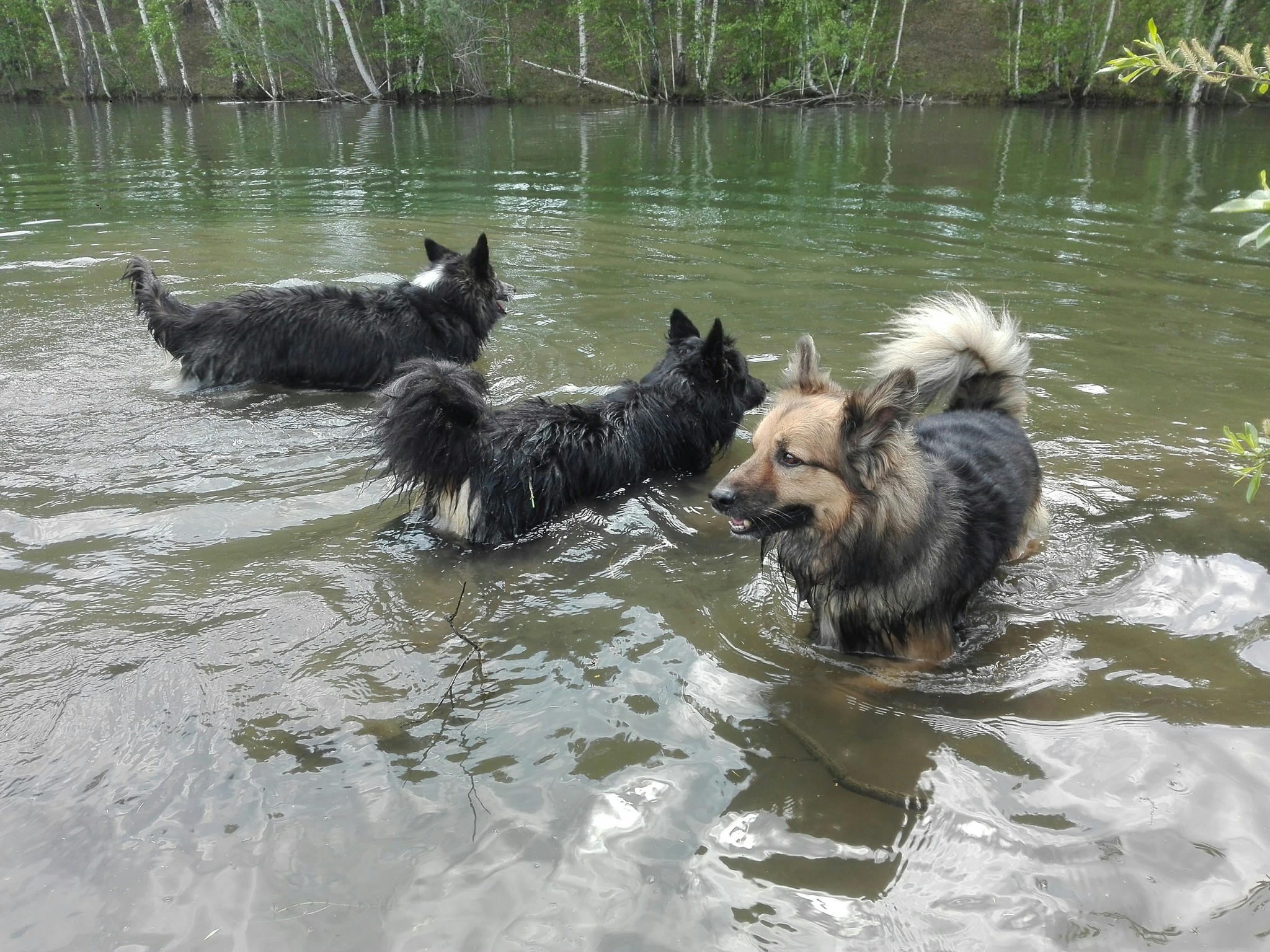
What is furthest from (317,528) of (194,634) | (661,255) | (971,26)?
(971,26)

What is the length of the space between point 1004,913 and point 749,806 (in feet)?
2.67

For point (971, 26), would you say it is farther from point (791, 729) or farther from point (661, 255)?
point (791, 729)

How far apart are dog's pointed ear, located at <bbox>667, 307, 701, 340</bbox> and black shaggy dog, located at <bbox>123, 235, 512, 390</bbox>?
Result: 2.18m

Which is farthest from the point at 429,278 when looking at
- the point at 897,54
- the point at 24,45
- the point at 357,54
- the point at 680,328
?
the point at 24,45

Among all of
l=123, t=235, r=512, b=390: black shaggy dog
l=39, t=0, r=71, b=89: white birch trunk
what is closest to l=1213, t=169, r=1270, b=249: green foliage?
l=123, t=235, r=512, b=390: black shaggy dog

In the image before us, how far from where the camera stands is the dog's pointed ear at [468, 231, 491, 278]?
22.7 feet

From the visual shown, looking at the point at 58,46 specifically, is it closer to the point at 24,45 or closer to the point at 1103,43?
the point at 24,45

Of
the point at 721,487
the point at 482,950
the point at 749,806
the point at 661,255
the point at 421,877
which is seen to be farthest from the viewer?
the point at 661,255

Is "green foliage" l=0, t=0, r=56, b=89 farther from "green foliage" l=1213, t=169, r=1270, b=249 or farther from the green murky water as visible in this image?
"green foliage" l=1213, t=169, r=1270, b=249

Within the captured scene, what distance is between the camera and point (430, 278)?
6996 millimetres

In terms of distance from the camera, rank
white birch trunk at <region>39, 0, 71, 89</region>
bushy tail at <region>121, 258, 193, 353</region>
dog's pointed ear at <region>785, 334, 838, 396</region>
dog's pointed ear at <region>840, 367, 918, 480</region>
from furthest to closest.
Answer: white birch trunk at <region>39, 0, 71, 89</region>
bushy tail at <region>121, 258, 193, 353</region>
dog's pointed ear at <region>785, 334, 838, 396</region>
dog's pointed ear at <region>840, 367, 918, 480</region>

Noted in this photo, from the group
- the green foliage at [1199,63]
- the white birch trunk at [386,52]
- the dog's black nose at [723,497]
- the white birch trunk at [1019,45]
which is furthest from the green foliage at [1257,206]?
the white birch trunk at [386,52]

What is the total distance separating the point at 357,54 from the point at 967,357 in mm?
39416

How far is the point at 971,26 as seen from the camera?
114 ft
